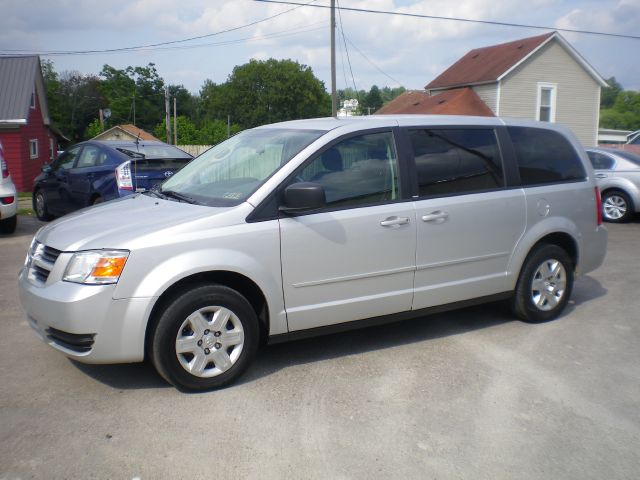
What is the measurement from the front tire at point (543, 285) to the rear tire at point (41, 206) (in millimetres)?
9955

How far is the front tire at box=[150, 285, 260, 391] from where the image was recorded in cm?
418

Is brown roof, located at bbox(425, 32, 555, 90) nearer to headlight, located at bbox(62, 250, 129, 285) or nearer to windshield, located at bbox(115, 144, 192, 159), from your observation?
windshield, located at bbox(115, 144, 192, 159)

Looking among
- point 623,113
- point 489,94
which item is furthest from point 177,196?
point 623,113

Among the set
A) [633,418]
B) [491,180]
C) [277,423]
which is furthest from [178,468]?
[491,180]

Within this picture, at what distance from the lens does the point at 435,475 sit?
11.1 feet

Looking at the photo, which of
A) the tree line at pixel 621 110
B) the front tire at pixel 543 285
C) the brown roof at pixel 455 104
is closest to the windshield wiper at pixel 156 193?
the front tire at pixel 543 285

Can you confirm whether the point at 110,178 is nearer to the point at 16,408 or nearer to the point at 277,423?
the point at 16,408

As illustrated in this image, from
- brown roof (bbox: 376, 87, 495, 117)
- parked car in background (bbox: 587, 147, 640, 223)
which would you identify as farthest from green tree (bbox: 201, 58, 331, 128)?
parked car in background (bbox: 587, 147, 640, 223)

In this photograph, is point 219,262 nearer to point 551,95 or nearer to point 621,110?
point 551,95

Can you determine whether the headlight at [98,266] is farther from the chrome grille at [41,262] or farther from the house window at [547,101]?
the house window at [547,101]

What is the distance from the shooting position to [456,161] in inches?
213

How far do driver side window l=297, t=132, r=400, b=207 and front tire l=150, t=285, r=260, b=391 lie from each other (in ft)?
3.43

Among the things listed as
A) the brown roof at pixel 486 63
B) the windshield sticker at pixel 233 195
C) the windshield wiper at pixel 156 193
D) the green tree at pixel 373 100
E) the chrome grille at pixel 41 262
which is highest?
the green tree at pixel 373 100

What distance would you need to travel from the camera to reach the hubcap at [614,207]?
13133 millimetres
